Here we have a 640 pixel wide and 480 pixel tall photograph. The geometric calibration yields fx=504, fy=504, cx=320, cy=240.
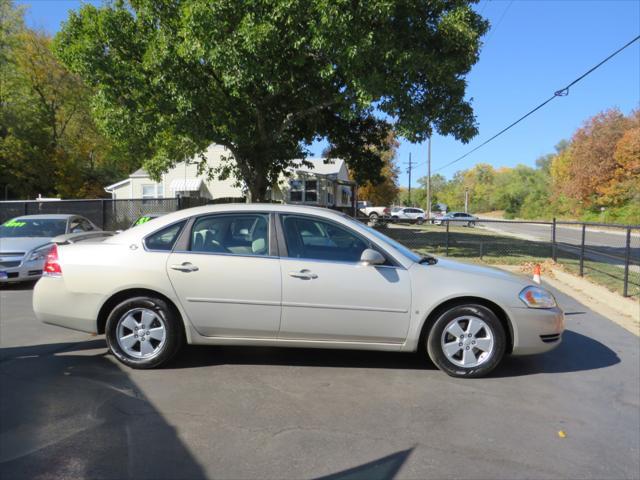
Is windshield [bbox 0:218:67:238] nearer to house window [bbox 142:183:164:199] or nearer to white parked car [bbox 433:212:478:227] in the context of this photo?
white parked car [bbox 433:212:478:227]

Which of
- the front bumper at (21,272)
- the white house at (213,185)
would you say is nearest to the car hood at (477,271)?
the front bumper at (21,272)

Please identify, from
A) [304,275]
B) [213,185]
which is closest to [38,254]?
[304,275]

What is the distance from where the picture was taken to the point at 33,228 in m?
11.0

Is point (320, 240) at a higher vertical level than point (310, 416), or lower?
higher

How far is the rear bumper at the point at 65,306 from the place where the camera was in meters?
4.96

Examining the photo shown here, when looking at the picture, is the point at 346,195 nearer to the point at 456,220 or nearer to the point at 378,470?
the point at 456,220

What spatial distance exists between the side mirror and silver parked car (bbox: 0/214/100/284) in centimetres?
785

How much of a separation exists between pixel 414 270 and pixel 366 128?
1836 centimetres

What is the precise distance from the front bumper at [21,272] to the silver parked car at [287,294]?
5.38 m

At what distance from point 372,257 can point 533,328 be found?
5.49ft

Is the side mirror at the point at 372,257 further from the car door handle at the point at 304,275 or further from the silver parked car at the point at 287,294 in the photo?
the car door handle at the point at 304,275

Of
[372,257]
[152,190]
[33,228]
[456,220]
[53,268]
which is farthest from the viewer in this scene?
[152,190]

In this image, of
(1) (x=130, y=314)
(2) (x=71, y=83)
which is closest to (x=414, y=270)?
(1) (x=130, y=314)

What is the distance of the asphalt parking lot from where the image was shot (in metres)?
3.19
